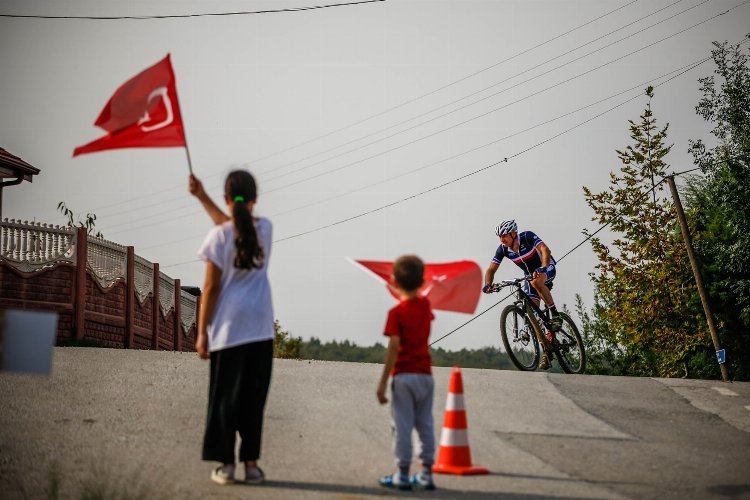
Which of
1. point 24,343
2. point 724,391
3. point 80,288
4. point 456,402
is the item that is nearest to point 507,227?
point 724,391

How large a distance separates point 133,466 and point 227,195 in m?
2.06

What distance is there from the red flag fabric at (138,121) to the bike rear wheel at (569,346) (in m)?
7.41

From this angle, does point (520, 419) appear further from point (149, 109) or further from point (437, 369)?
point (149, 109)

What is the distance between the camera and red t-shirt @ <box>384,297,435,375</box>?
6.66 metres

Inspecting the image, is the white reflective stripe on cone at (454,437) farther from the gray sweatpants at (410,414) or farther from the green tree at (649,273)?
the green tree at (649,273)

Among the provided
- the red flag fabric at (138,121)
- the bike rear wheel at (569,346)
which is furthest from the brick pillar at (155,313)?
the red flag fabric at (138,121)

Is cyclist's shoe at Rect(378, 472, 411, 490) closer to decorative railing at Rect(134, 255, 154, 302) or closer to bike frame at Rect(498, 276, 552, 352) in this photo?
bike frame at Rect(498, 276, 552, 352)

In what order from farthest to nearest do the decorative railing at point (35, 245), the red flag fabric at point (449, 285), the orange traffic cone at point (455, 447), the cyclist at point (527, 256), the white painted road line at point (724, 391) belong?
the decorative railing at point (35, 245)
the cyclist at point (527, 256)
the white painted road line at point (724, 391)
the orange traffic cone at point (455, 447)
the red flag fabric at point (449, 285)

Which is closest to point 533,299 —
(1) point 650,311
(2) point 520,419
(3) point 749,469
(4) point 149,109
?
(2) point 520,419

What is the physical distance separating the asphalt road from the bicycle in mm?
1100

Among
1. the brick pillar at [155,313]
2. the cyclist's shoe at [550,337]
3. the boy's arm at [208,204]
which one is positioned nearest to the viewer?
the boy's arm at [208,204]

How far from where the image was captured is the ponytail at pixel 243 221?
21.7 ft

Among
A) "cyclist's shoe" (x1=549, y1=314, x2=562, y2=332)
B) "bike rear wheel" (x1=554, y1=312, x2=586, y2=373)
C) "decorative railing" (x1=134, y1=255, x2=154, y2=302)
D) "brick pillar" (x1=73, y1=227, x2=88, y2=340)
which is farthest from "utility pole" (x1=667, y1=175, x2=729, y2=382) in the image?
"decorative railing" (x1=134, y1=255, x2=154, y2=302)

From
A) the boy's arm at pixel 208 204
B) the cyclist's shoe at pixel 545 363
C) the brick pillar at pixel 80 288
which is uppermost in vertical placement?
the brick pillar at pixel 80 288
